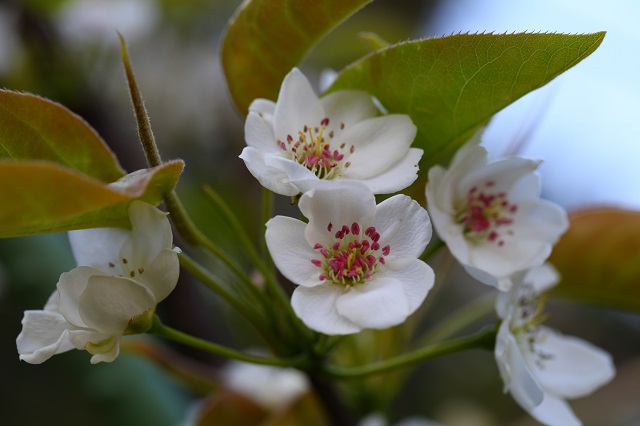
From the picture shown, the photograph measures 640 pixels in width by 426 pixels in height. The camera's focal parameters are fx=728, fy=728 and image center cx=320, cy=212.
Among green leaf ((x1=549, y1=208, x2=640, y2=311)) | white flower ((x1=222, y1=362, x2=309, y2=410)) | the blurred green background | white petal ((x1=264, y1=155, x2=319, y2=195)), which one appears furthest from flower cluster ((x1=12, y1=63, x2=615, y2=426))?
the blurred green background

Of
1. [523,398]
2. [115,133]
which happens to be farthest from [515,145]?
[115,133]

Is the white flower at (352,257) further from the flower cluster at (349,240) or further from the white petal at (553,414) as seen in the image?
the white petal at (553,414)

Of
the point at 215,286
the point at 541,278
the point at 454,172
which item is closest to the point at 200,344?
the point at 215,286

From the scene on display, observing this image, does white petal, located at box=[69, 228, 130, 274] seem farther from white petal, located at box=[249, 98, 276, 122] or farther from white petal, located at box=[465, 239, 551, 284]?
white petal, located at box=[465, 239, 551, 284]

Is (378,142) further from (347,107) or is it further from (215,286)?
(215,286)

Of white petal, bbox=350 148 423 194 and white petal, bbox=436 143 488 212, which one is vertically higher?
white petal, bbox=350 148 423 194

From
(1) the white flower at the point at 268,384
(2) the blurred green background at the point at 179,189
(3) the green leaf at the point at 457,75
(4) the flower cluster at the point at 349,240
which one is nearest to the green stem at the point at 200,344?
(4) the flower cluster at the point at 349,240
